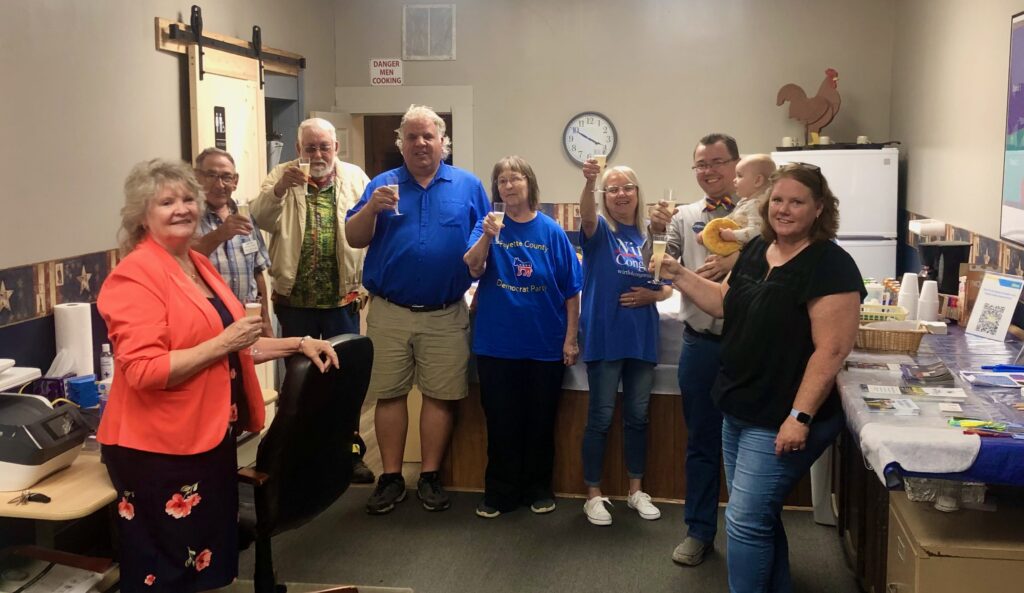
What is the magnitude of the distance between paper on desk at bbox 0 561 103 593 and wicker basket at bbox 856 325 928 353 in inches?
92.9

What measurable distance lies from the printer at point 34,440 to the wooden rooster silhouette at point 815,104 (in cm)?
480

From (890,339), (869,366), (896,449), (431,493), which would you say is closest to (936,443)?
(896,449)

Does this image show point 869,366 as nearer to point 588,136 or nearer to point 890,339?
point 890,339

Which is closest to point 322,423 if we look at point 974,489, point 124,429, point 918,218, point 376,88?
point 124,429

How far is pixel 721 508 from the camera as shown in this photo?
384 cm

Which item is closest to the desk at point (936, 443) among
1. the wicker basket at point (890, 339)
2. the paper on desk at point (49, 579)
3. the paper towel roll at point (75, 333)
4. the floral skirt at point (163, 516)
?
the wicker basket at point (890, 339)

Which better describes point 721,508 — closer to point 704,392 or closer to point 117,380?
point 704,392

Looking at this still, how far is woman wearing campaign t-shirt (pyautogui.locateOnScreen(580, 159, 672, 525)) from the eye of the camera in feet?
11.5

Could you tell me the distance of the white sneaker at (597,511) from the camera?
3650mm

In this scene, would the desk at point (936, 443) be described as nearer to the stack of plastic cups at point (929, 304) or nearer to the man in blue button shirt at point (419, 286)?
the stack of plastic cups at point (929, 304)

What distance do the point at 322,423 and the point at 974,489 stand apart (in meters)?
1.67

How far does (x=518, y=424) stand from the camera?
12.2 ft

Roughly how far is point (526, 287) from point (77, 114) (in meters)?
1.85

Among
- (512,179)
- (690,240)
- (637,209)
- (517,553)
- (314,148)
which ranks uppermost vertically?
(314,148)
